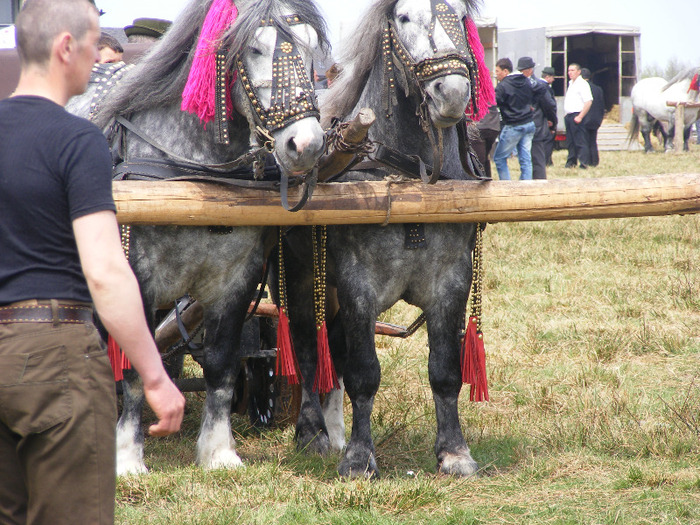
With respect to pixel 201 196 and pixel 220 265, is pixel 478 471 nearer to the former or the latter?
pixel 220 265

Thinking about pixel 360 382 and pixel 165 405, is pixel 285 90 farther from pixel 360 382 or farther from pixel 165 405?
pixel 165 405

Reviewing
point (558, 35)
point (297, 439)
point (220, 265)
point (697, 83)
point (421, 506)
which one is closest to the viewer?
point (421, 506)

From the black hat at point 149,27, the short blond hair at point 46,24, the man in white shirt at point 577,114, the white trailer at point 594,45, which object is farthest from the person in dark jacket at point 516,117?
the white trailer at point 594,45

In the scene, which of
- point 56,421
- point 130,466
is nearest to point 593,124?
point 130,466

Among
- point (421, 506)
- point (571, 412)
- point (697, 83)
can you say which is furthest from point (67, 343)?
point (697, 83)

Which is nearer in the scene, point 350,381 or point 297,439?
point 350,381

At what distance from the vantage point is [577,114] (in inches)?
703

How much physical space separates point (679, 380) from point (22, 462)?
163 inches

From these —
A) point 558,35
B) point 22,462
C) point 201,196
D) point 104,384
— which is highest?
point 558,35

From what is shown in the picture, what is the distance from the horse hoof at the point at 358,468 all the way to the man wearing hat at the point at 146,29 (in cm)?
414

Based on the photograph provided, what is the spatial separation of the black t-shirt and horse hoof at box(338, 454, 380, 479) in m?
1.96

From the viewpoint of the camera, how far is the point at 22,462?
196 centimetres

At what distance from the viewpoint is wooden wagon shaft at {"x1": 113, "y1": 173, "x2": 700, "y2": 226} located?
3383mm

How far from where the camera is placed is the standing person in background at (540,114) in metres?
12.7
